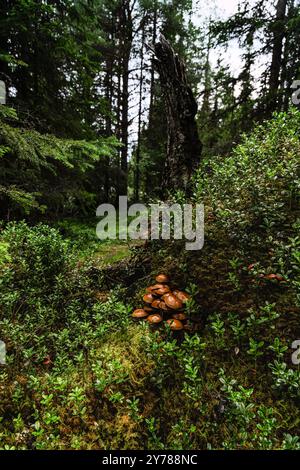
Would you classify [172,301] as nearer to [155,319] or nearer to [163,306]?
[163,306]

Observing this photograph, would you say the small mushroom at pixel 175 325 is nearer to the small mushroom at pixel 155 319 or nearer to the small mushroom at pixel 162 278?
the small mushroom at pixel 155 319

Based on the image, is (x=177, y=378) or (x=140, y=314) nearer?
(x=177, y=378)

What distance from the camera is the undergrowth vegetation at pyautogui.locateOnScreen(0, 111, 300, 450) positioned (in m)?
2.54

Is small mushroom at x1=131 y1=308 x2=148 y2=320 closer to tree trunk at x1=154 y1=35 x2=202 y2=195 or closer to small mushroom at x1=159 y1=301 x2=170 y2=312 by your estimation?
small mushroom at x1=159 y1=301 x2=170 y2=312

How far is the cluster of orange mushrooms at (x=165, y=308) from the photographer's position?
3.37 meters

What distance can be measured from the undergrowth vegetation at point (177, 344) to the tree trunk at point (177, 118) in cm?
111

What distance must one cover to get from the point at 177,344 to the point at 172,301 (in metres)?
0.48

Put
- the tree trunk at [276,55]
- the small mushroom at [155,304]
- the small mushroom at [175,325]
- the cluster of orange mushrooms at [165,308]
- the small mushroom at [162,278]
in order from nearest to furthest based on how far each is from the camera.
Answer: the small mushroom at [175,325] < the cluster of orange mushrooms at [165,308] < the small mushroom at [155,304] < the small mushroom at [162,278] < the tree trunk at [276,55]

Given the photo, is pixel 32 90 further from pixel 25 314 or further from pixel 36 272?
pixel 25 314

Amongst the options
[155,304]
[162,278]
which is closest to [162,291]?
[155,304]

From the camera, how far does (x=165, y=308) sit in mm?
3426

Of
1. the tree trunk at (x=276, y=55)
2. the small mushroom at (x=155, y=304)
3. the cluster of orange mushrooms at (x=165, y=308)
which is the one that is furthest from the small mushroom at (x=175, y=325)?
the tree trunk at (x=276, y=55)

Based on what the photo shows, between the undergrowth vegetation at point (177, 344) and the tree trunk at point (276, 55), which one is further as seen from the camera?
the tree trunk at point (276, 55)

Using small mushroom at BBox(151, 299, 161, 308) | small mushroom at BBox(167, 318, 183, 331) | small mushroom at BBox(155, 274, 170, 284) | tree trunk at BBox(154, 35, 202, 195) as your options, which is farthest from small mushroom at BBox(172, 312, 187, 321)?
tree trunk at BBox(154, 35, 202, 195)
